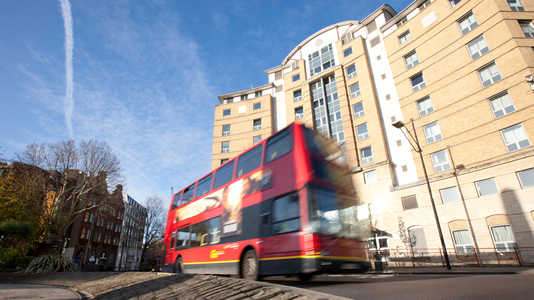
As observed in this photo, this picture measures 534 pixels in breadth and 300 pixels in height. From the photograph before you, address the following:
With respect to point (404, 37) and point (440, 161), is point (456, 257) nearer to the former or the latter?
point (440, 161)

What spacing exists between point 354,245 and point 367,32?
30226 mm

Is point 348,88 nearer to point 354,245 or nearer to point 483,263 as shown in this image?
point 483,263

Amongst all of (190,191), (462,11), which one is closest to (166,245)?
(190,191)

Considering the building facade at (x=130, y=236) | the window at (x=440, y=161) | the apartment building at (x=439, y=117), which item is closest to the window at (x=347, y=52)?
the apartment building at (x=439, y=117)

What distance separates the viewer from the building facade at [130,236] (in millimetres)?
59991

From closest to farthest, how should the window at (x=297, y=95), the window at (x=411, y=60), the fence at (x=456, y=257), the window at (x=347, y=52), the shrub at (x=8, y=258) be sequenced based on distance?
the fence at (x=456, y=257)
the shrub at (x=8, y=258)
the window at (x=411, y=60)
the window at (x=347, y=52)
the window at (x=297, y=95)

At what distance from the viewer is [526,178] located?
16.2 m

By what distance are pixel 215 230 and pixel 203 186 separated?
296cm

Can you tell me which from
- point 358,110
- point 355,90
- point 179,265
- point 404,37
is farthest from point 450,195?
point 179,265

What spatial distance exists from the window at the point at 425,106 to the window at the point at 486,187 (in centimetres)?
718

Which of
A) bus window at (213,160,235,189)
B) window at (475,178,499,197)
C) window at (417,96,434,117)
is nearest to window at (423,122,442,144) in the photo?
window at (417,96,434,117)

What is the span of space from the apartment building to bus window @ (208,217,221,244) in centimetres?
892

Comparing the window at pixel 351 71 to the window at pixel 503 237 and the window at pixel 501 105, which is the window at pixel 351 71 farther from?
the window at pixel 503 237

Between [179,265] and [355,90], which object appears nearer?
[179,265]
